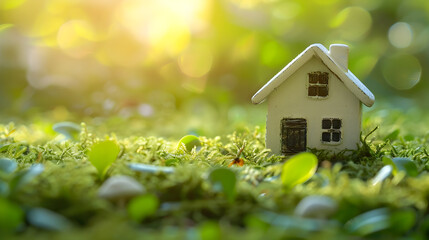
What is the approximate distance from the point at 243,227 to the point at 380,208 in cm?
21

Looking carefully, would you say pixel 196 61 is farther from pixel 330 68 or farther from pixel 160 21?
pixel 330 68

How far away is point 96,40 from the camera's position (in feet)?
8.03

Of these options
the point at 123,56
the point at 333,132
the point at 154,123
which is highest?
the point at 123,56

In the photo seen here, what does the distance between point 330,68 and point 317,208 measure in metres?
0.47

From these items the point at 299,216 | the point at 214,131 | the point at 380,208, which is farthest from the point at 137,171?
the point at 214,131

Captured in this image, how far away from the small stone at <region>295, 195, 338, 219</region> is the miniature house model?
0.41m

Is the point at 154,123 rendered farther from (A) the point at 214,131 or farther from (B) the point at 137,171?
(B) the point at 137,171

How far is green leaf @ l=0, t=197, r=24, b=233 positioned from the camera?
0.54 m

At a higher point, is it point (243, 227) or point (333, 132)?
point (333, 132)

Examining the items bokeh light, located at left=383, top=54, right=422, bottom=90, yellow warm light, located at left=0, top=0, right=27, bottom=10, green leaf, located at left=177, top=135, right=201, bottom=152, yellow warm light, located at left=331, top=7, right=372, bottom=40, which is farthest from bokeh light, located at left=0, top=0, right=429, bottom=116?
green leaf, located at left=177, top=135, right=201, bottom=152

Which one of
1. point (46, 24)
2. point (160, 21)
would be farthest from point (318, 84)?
point (46, 24)

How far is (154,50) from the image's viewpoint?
2.44 m

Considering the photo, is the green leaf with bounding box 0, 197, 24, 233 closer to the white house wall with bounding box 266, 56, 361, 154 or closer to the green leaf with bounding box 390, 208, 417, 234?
the green leaf with bounding box 390, 208, 417, 234

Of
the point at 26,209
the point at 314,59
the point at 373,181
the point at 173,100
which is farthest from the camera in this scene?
the point at 173,100
